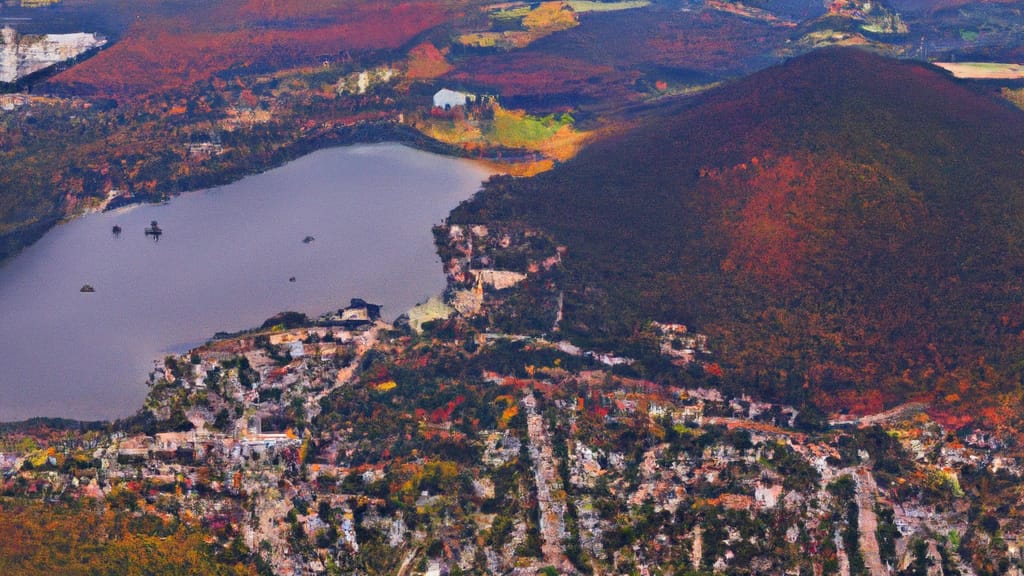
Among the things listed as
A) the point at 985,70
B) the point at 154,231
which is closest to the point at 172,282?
the point at 154,231

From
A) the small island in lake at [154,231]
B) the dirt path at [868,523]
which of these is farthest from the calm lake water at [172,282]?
the dirt path at [868,523]

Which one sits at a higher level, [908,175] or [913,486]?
[908,175]

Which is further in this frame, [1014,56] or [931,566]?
[1014,56]

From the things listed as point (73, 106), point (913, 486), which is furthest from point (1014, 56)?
point (73, 106)

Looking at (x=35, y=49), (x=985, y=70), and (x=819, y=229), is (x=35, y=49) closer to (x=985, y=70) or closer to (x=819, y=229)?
(x=819, y=229)

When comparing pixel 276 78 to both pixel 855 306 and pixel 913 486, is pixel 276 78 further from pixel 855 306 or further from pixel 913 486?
pixel 913 486

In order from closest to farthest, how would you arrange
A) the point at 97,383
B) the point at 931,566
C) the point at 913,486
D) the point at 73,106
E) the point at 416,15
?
the point at 931,566
the point at 913,486
the point at 97,383
the point at 73,106
the point at 416,15
